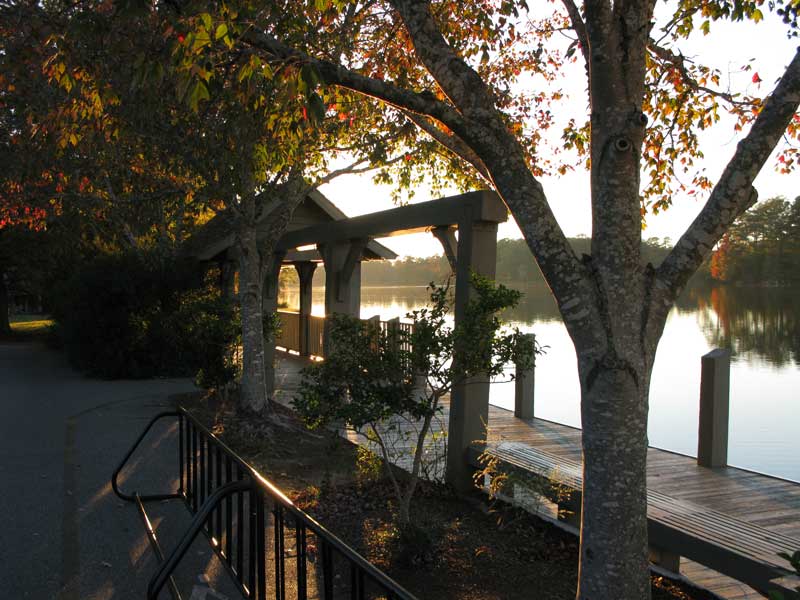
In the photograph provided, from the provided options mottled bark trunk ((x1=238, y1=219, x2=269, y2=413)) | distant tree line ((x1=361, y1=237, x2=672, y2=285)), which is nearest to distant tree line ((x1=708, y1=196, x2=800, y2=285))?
distant tree line ((x1=361, y1=237, x2=672, y2=285))

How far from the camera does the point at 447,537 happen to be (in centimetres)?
565

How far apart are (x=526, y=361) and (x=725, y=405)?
251 cm

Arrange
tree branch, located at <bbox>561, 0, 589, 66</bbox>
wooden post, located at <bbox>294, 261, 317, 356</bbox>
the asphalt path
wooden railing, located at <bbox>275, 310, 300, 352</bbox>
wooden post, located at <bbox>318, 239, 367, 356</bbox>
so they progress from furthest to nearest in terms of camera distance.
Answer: wooden post, located at <bbox>294, 261, 317, 356</bbox>, wooden railing, located at <bbox>275, 310, 300, 352</bbox>, wooden post, located at <bbox>318, 239, 367, 356</bbox>, tree branch, located at <bbox>561, 0, 589, 66</bbox>, the asphalt path

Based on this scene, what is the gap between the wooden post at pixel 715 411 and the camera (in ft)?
22.6

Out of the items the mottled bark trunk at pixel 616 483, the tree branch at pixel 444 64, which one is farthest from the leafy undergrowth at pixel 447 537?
the tree branch at pixel 444 64

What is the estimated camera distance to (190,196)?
36.8 feet

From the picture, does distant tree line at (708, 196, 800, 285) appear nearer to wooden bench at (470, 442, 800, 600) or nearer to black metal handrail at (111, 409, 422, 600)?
wooden bench at (470, 442, 800, 600)

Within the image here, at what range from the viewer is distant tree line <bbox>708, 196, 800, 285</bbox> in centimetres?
3406

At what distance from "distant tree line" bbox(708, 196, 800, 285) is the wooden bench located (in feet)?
99.5

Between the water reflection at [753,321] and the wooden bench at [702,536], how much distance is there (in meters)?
18.3

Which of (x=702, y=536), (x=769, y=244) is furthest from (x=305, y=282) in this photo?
(x=769, y=244)

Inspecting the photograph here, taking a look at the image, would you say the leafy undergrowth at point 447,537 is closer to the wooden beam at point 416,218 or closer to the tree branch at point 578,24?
the wooden beam at point 416,218

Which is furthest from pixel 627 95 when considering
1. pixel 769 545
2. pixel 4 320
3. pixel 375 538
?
pixel 4 320

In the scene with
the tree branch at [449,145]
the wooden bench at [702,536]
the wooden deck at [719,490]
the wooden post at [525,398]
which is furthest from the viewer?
the wooden post at [525,398]
